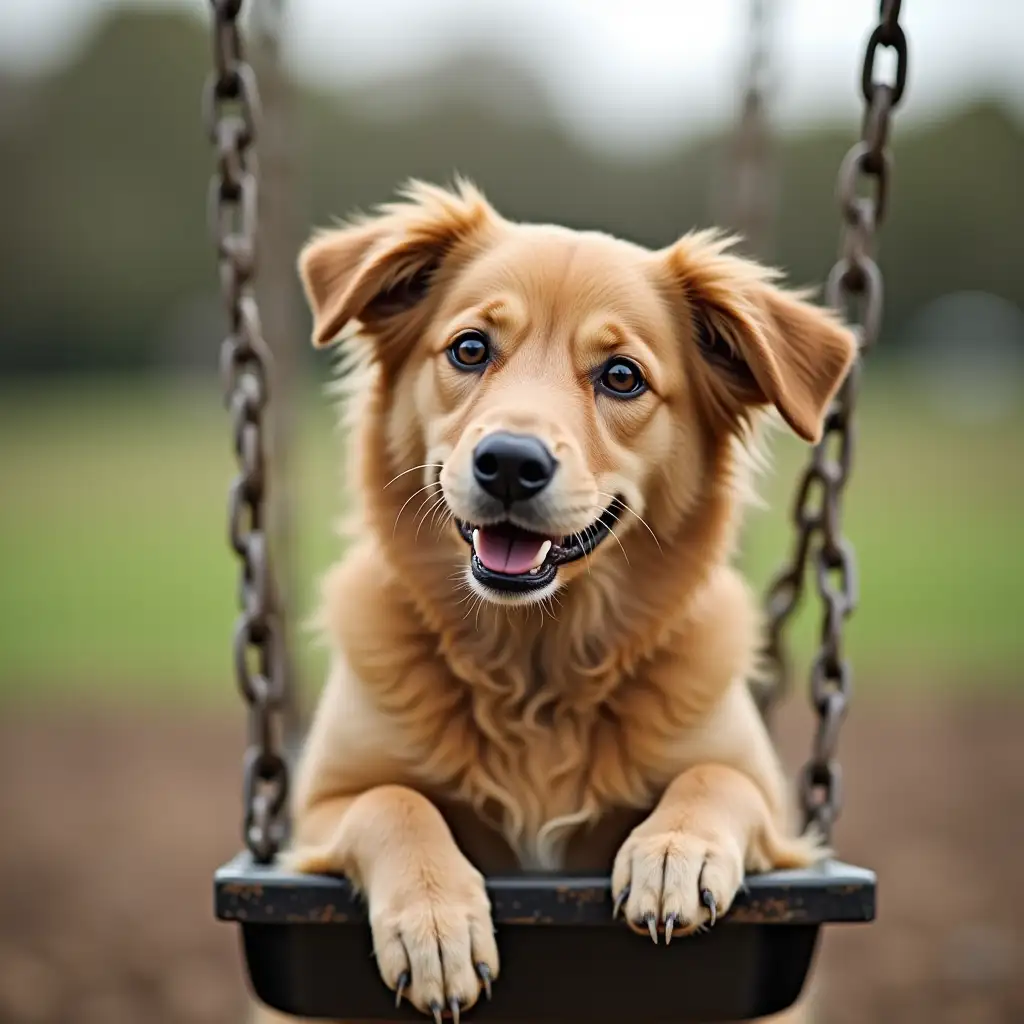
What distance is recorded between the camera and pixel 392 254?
332 cm

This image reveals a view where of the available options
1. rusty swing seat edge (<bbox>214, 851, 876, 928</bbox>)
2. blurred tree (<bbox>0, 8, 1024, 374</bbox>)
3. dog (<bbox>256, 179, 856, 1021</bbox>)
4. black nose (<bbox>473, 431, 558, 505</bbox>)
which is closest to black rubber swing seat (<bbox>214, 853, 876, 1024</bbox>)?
rusty swing seat edge (<bbox>214, 851, 876, 928</bbox>)

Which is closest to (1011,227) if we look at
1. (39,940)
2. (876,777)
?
(876,777)

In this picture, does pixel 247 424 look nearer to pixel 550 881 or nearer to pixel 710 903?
pixel 550 881

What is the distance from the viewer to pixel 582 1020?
9.19 feet

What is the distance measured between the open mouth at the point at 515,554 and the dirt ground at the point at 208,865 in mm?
3282

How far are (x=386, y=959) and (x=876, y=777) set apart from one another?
21.9 ft

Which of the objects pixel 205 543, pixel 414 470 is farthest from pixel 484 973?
pixel 205 543

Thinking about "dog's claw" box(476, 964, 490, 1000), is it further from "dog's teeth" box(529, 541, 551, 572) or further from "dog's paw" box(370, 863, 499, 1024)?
"dog's teeth" box(529, 541, 551, 572)

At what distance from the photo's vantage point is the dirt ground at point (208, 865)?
225 inches

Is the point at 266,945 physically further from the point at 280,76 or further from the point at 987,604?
the point at 987,604

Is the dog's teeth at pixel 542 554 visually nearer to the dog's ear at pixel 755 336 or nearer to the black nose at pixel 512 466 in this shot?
the black nose at pixel 512 466

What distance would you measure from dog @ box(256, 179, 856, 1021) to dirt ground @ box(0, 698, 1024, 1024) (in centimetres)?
279

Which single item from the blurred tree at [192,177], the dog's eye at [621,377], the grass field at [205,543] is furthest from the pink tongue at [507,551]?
the blurred tree at [192,177]

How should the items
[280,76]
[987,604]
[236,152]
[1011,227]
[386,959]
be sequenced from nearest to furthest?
[386,959]
[236,152]
[280,76]
[987,604]
[1011,227]
